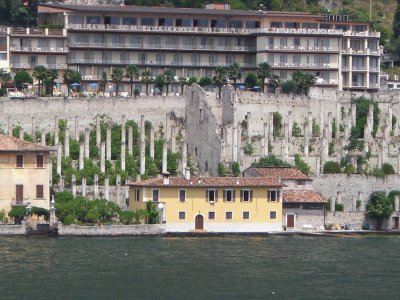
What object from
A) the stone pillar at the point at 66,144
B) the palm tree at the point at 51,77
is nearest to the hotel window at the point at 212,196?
the stone pillar at the point at 66,144

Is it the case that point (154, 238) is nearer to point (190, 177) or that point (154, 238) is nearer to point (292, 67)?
point (190, 177)

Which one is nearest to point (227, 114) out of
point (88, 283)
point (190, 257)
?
point (190, 257)

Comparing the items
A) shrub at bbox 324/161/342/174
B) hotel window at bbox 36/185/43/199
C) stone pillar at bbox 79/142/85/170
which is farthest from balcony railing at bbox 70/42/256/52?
hotel window at bbox 36/185/43/199

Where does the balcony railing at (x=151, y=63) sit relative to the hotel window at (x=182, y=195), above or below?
above

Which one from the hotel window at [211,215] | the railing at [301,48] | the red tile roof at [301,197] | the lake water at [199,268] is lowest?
the lake water at [199,268]

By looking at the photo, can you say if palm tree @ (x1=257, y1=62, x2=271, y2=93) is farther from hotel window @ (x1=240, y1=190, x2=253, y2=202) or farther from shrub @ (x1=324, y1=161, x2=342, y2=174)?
hotel window @ (x1=240, y1=190, x2=253, y2=202)

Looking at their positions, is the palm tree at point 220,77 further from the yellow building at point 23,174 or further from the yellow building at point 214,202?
the yellow building at point 23,174

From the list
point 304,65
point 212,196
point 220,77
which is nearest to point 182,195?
point 212,196
